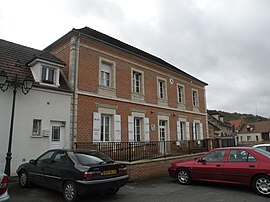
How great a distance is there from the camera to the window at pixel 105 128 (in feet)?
43.2

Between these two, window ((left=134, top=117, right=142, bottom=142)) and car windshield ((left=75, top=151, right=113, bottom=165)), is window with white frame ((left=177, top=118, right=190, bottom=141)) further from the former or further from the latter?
car windshield ((left=75, top=151, right=113, bottom=165))

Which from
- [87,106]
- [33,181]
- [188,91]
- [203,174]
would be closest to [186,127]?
[188,91]

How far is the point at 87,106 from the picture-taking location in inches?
491

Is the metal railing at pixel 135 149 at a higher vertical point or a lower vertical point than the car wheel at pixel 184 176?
higher

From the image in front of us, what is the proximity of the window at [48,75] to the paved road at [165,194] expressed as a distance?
5.10m

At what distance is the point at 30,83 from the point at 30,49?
15.8ft

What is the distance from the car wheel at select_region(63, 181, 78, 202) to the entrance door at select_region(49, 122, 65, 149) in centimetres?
516

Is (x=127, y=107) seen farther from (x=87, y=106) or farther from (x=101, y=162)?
(x=101, y=162)

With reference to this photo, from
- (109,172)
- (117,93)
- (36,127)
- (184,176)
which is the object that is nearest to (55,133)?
(36,127)

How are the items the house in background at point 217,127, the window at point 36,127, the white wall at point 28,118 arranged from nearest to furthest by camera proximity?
the white wall at point 28,118, the window at point 36,127, the house in background at point 217,127

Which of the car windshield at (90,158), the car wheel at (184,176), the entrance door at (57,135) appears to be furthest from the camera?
the entrance door at (57,135)

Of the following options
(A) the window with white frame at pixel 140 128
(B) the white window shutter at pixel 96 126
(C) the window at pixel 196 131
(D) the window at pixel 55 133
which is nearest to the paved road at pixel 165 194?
(D) the window at pixel 55 133

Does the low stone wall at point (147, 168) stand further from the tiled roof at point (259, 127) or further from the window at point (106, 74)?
the tiled roof at point (259, 127)

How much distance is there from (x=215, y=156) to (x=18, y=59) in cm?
1036
